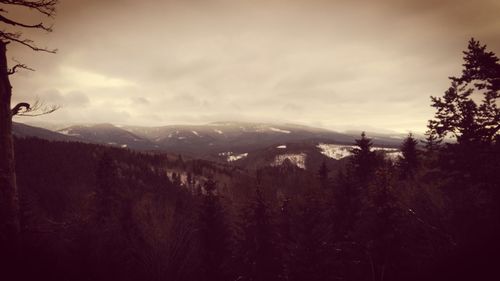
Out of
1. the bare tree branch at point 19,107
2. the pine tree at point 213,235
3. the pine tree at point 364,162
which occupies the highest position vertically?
the bare tree branch at point 19,107

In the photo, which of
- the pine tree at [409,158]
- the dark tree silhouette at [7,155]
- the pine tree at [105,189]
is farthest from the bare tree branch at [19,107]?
the pine tree at [409,158]

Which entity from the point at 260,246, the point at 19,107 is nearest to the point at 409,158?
the point at 260,246

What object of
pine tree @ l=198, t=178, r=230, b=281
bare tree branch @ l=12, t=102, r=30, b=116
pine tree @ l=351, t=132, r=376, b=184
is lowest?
pine tree @ l=198, t=178, r=230, b=281

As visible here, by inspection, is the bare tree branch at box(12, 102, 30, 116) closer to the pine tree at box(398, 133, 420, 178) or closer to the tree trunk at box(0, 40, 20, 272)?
the tree trunk at box(0, 40, 20, 272)

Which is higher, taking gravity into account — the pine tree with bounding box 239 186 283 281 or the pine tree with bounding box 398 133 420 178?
the pine tree with bounding box 398 133 420 178

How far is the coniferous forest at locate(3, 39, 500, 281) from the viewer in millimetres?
8496

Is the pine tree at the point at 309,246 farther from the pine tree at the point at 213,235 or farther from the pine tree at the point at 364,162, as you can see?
the pine tree at the point at 364,162

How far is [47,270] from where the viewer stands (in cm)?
693

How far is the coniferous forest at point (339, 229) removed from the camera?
8496 millimetres

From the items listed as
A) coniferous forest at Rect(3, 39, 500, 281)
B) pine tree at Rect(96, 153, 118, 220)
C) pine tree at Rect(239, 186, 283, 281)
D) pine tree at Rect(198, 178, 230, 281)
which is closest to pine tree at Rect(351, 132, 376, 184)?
coniferous forest at Rect(3, 39, 500, 281)

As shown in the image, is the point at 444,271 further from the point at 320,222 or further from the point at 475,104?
the point at 320,222

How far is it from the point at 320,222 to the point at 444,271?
20.4m

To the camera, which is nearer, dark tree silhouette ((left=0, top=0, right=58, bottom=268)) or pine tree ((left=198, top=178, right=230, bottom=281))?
dark tree silhouette ((left=0, top=0, right=58, bottom=268))

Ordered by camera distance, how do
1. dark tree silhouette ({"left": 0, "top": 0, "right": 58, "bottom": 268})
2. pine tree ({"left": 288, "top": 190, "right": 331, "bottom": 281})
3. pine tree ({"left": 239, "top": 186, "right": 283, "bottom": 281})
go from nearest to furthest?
dark tree silhouette ({"left": 0, "top": 0, "right": 58, "bottom": 268})
pine tree ({"left": 288, "top": 190, "right": 331, "bottom": 281})
pine tree ({"left": 239, "top": 186, "right": 283, "bottom": 281})
